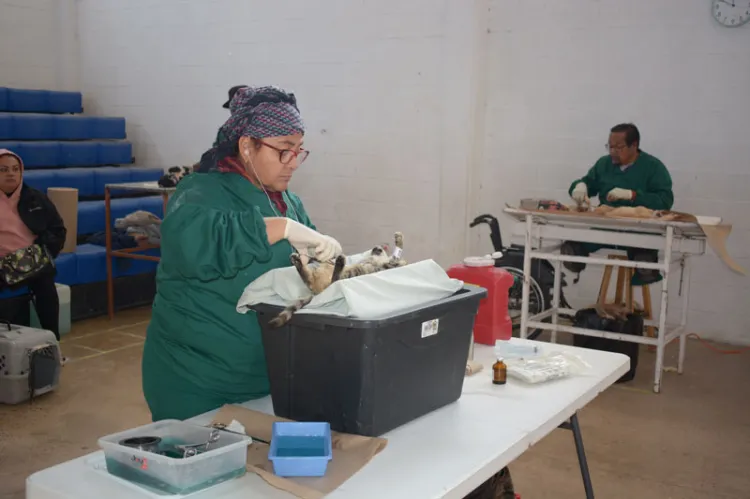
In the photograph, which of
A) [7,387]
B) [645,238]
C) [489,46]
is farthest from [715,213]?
[7,387]

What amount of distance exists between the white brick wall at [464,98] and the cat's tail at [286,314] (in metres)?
3.79

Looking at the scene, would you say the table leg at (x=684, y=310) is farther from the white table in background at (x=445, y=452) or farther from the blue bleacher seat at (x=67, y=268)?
the blue bleacher seat at (x=67, y=268)

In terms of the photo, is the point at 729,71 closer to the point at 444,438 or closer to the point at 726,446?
the point at 726,446

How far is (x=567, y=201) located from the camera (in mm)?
5039

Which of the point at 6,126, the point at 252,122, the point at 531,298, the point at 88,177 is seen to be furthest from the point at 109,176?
the point at 252,122

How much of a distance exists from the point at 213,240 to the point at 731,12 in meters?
3.96

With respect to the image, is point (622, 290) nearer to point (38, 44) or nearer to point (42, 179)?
point (42, 179)

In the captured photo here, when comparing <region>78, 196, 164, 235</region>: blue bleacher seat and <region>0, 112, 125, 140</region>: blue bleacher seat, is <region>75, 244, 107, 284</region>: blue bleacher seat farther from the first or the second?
<region>0, 112, 125, 140</region>: blue bleacher seat

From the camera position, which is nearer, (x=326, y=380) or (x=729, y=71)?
(x=326, y=380)

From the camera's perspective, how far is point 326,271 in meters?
1.61

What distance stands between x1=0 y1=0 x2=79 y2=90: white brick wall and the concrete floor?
11.0 feet

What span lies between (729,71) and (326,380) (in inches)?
156

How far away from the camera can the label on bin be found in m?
1.56

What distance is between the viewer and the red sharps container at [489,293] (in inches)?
85.5
